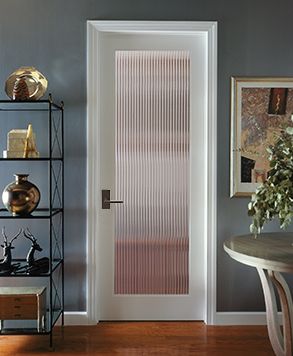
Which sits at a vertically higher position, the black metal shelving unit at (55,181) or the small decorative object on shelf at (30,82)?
the small decorative object on shelf at (30,82)

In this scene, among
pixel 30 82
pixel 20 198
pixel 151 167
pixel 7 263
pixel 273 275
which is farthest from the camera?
pixel 151 167

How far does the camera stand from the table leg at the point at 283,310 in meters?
2.33

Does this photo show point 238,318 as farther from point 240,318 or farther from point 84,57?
point 84,57

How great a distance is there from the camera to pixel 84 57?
136 inches

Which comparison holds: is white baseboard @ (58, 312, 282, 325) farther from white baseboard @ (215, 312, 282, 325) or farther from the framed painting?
the framed painting

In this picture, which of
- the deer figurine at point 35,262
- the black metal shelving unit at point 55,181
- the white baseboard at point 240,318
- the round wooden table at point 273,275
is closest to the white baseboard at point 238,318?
the white baseboard at point 240,318

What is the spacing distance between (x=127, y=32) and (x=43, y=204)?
4.75ft

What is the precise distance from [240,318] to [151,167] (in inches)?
52.7

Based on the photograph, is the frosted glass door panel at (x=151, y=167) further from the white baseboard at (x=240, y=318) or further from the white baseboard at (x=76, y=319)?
the white baseboard at (x=240, y=318)

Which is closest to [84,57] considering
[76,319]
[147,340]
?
[76,319]

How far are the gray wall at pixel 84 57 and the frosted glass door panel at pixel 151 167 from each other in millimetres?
273

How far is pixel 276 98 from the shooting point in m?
3.49

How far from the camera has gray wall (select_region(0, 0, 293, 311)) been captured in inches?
135

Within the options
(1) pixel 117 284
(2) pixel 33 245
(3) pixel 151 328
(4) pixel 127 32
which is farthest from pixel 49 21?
(3) pixel 151 328
